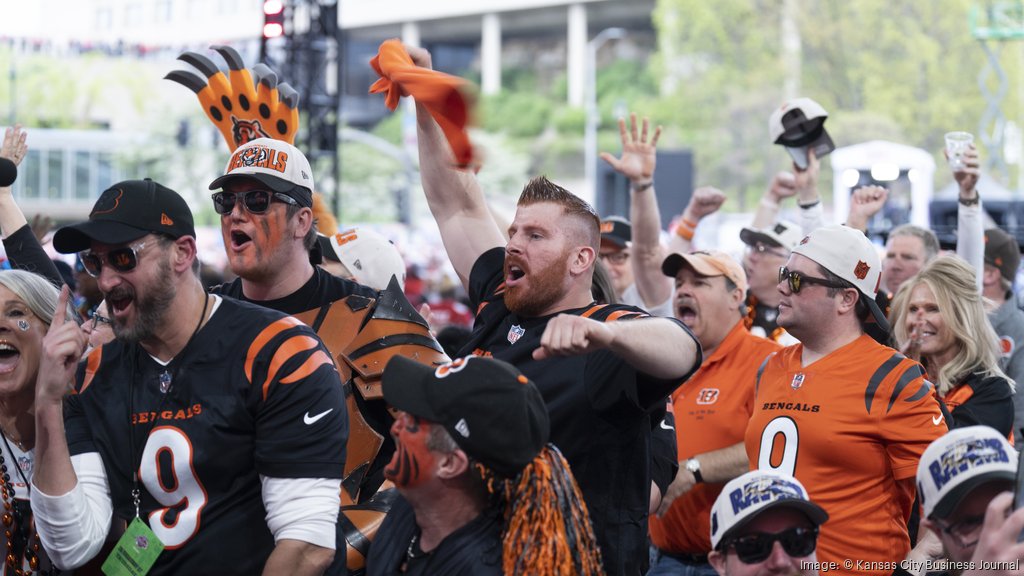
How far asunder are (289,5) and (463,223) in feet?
41.7

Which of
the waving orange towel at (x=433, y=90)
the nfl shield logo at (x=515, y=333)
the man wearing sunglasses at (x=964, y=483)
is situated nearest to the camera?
the man wearing sunglasses at (x=964, y=483)

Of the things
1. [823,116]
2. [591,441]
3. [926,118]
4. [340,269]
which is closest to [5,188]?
[340,269]

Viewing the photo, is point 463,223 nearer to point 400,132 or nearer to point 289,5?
point 289,5

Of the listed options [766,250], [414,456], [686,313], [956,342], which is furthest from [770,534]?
[766,250]

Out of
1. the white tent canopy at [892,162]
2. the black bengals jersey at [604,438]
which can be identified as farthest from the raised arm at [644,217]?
the white tent canopy at [892,162]

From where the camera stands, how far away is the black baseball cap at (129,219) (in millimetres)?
3643

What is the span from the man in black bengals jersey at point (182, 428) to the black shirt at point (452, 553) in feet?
1.05

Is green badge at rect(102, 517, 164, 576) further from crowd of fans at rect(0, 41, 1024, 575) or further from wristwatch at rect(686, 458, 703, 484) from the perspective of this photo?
wristwatch at rect(686, 458, 703, 484)

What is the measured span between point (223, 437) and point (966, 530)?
6.79ft

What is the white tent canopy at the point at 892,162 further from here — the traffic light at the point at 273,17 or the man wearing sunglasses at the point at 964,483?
the man wearing sunglasses at the point at 964,483

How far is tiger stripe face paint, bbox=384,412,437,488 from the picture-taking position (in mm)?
3162

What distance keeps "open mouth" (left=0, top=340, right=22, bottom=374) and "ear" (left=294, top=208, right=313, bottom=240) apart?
42.2 inches

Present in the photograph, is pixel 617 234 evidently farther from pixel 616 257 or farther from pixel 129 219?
pixel 129 219

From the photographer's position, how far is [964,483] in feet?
10.0
